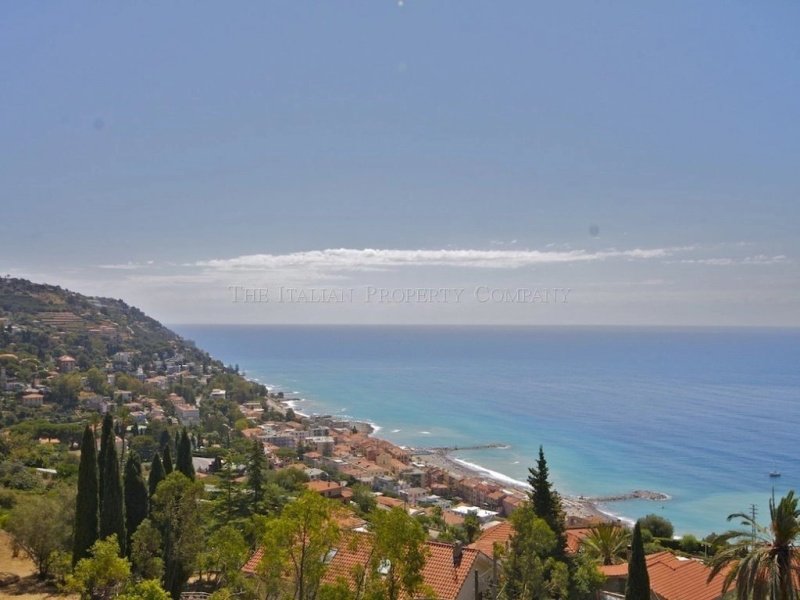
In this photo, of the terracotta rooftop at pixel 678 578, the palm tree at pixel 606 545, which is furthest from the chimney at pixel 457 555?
the palm tree at pixel 606 545

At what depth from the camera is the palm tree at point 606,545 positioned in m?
20.1

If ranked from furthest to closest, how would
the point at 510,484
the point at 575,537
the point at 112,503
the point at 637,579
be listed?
1. the point at 510,484
2. the point at 575,537
3. the point at 112,503
4. the point at 637,579

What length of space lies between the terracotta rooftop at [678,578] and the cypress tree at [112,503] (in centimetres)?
1383

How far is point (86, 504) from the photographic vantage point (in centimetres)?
1534

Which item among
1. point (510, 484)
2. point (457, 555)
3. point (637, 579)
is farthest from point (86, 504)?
point (510, 484)

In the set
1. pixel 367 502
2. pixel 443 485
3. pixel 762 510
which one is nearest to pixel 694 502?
pixel 762 510

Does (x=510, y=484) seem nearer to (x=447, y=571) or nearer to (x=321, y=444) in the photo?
(x=321, y=444)

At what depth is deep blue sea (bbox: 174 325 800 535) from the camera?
156 feet

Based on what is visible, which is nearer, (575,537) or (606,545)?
(606,545)

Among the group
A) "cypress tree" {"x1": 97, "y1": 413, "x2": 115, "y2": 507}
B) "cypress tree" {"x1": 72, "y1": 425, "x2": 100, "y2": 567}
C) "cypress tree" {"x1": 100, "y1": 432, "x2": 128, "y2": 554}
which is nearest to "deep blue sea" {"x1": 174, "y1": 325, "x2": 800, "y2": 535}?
"cypress tree" {"x1": 100, "y1": 432, "x2": 128, "y2": 554}

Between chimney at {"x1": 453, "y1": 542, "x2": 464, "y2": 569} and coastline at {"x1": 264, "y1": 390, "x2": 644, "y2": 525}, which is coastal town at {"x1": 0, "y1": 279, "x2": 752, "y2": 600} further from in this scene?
coastline at {"x1": 264, "y1": 390, "x2": 644, "y2": 525}

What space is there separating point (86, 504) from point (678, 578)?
15835 mm

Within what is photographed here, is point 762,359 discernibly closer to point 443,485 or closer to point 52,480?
point 443,485

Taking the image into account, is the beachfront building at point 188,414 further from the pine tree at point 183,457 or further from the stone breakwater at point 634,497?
the pine tree at point 183,457
